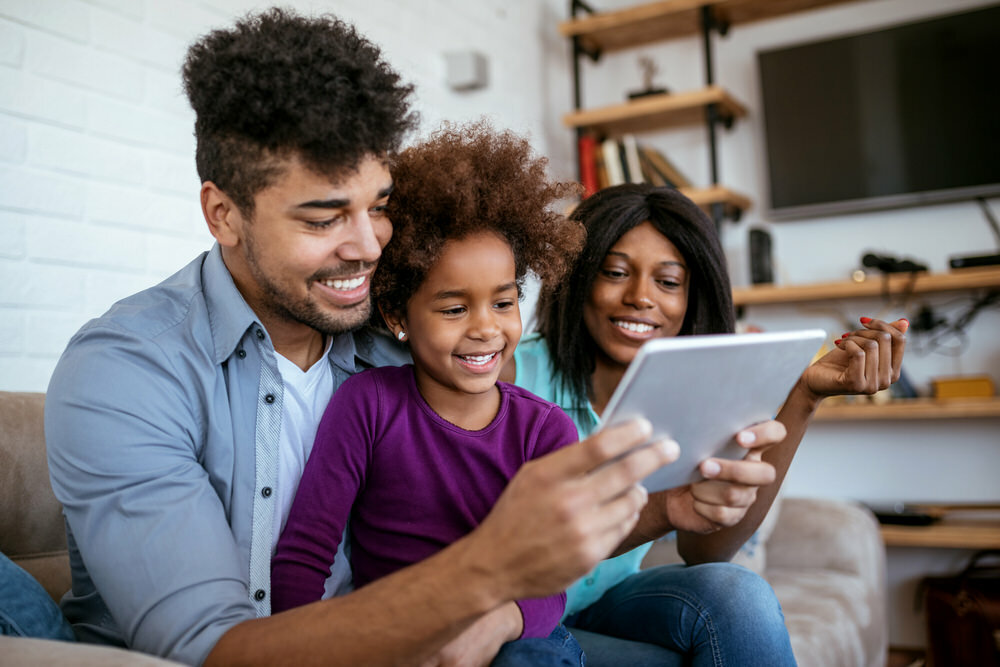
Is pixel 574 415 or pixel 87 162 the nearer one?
pixel 574 415

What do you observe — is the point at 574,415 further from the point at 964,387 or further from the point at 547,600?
the point at 964,387

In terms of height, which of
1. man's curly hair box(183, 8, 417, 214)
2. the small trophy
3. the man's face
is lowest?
the man's face

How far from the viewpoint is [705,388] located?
83 centimetres

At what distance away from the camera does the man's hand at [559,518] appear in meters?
0.71

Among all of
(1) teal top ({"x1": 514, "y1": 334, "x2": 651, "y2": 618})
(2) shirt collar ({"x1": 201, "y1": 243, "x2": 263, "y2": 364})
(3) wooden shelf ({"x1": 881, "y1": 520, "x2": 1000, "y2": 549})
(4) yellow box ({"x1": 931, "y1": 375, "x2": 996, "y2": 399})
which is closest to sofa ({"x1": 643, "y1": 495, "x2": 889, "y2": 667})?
(3) wooden shelf ({"x1": 881, "y1": 520, "x2": 1000, "y2": 549})

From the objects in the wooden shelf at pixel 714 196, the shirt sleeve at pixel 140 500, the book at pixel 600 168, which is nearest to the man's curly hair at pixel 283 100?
the shirt sleeve at pixel 140 500

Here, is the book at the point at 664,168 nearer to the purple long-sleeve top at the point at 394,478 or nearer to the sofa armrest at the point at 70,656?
the purple long-sleeve top at the point at 394,478

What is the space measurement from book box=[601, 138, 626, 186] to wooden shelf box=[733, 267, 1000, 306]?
0.64 m

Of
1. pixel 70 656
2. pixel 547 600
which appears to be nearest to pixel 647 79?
pixel 547 600

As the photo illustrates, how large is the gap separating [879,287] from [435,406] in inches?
88.8

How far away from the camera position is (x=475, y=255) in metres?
1.17

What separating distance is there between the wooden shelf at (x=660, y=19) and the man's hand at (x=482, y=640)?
287cm

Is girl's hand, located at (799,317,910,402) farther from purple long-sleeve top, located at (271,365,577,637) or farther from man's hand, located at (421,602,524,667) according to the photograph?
man's hand, located at (421,602,524,667)

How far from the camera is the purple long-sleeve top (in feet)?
3.50
